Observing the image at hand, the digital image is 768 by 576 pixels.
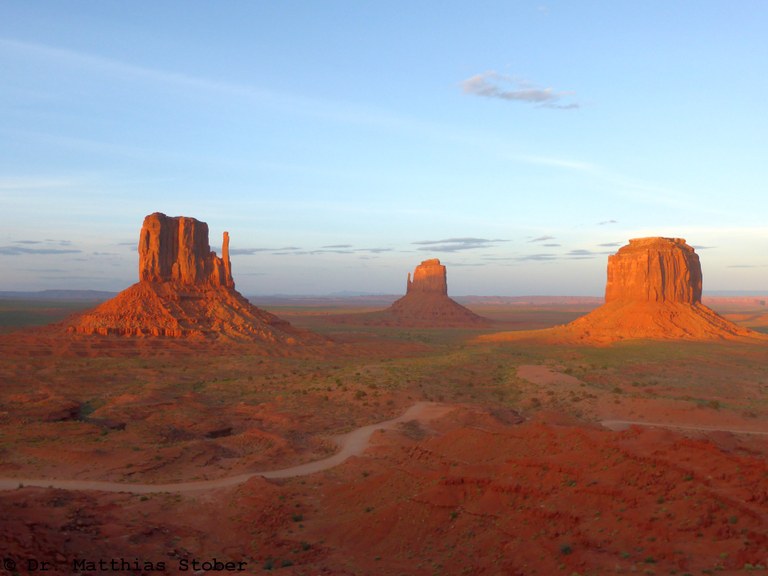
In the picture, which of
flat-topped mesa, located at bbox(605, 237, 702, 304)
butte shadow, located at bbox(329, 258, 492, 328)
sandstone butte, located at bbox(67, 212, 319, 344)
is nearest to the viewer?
sandstone butte, located at bbox(67, 212, 319, 344)

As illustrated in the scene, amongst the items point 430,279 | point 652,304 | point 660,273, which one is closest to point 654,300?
point 652,304

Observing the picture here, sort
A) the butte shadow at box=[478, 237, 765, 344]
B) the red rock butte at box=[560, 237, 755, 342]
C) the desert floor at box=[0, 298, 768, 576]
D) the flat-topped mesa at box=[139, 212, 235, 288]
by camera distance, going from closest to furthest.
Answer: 1. the desert floor at box=[0, 298, 768, 576]
2. the flat-topped mesa at box=[139, 212, 235, 288]
3. the butte shadow at box=[478, 237, 765, 344]
4. the red rock butte at box=[560, 237, 755, 342]

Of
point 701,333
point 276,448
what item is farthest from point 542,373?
point 701,333

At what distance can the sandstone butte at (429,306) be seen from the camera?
12362cm

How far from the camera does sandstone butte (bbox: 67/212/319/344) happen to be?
60.7 meters

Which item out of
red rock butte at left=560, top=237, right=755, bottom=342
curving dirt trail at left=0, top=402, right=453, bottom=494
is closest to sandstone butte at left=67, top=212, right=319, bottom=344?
curving dirt trail at left=0, top=402, right=453, bottom=494

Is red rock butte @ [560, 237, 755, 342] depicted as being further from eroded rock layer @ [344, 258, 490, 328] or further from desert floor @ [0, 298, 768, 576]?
eroded rock layer @ [344, 258, 490, 328]

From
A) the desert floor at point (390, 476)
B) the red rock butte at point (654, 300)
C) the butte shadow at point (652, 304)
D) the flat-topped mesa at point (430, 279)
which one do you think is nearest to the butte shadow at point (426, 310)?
the flat-topped mesa at point (430, 279)

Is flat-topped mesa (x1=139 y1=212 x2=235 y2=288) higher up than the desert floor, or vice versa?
flat-topped mesa (x1=139 y1=212 x2=235 y2=288)

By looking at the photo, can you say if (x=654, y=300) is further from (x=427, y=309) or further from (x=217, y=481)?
(x=217, y=481)

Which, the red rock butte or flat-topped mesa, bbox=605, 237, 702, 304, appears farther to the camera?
flat-topped mesa, bbox=605, 237, 702, 304

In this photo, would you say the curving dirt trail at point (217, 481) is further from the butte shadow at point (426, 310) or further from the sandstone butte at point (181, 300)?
the butte shadow at point (426, 310)

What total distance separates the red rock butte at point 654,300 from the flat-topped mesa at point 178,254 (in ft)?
144

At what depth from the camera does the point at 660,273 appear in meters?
78.1
